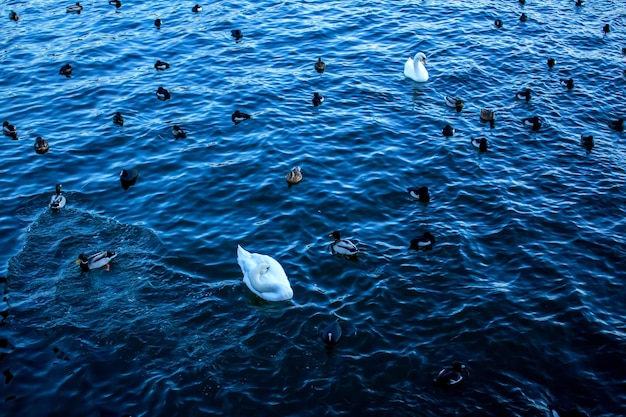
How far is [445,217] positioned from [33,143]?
15672 mm

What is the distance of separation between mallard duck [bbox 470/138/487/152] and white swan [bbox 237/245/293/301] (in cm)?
990

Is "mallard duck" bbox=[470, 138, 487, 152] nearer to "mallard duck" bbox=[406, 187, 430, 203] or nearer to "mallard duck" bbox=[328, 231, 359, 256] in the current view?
"mallard duck" bbox=[406, 187, 430, 203]

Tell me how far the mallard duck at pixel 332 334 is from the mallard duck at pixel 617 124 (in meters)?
15.3

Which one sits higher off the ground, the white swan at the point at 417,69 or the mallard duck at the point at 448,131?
the white swan at the point at 417,69

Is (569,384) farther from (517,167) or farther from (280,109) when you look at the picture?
(280,109)

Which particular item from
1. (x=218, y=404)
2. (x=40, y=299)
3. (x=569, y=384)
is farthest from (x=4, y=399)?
(x=569, y=384)

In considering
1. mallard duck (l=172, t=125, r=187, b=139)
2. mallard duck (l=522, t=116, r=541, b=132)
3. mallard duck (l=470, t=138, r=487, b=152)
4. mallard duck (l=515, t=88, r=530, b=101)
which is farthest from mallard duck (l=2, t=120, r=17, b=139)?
mallard duck (l=515, t=88, r=530, b=101)

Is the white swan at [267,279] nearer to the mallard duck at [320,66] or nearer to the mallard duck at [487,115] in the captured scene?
Answer: the mallard duck at [487,115]

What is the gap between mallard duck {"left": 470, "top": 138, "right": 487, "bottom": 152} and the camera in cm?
2280

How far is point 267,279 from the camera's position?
16219mm

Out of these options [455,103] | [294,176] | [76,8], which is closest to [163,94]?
[294,176]

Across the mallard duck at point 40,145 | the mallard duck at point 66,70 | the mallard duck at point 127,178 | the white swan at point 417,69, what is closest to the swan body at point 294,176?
the mallard duck at point 127,178

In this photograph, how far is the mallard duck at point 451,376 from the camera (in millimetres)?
13820

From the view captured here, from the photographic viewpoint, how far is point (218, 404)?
13703mm
